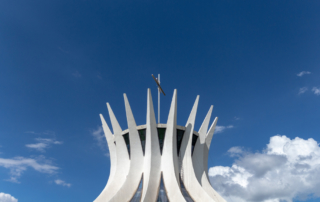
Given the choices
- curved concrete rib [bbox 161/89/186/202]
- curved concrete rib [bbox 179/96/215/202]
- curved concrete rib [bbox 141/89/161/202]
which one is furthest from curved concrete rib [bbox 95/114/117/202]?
curved concrete rib [bbox 179/96/215/202]

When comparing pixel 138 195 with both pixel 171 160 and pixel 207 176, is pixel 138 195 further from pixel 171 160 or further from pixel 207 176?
pixel 207 176

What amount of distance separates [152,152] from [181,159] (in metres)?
3.05

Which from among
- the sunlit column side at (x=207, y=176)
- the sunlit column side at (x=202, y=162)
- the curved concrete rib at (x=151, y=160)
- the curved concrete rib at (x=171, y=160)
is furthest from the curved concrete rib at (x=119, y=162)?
the sunlit column side at (x=207, y=176)

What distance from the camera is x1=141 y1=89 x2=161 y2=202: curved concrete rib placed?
22344 mm

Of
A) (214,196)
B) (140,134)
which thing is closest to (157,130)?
(140,134)

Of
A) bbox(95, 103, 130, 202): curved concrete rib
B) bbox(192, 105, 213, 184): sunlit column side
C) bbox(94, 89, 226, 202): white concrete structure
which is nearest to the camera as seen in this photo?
bbox(94, 89, 226, 202): white concrete structure

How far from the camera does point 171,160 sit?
926 inches

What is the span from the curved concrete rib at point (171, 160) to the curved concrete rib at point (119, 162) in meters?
4.06

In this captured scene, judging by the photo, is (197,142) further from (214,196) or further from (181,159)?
(214,196)

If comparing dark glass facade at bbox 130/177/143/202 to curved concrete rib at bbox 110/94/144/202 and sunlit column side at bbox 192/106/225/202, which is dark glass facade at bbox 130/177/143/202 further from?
sunlit column side at bbox 192/106/225/202

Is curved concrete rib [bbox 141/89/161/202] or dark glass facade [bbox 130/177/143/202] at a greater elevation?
curved concrete rib [bbox 141/89/161/202]

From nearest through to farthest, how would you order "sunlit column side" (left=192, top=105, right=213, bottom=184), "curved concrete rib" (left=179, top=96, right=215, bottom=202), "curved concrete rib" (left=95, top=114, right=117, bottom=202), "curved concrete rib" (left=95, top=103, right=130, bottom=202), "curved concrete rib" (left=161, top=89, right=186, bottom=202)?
"curved concrete rib" (left=161, top=89, right=186, bottom=202) < "curved concrete rib" (left=179, top=96, right=215, bottom=202) < "curved concrete rib" (left=95, top=103, right=130, bottom=202) < "sunlit column side" (left=192, top=105, right=213, bottom=184) < "curved concrete rib" (left=95, top=114, right=117, bottom=202)

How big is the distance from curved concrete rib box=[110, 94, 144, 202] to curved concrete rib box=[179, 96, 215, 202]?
13.7ft

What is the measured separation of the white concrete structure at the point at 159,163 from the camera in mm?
22344
